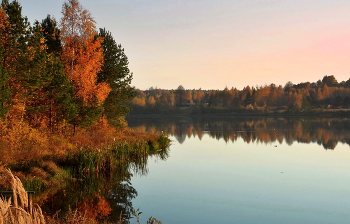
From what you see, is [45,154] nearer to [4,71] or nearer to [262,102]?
[4,71]

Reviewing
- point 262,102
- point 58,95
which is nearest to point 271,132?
point 58,95

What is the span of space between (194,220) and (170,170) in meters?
9.78

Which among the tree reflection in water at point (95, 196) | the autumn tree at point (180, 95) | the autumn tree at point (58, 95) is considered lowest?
the tree reflection in water at point (95, 196)

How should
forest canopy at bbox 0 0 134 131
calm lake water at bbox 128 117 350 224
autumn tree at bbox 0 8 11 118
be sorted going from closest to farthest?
calm lake water at bbox 128 117 350 224
autumn tree at bbox 0 8 11 118
forest canopy at bbox 0 0 134 131

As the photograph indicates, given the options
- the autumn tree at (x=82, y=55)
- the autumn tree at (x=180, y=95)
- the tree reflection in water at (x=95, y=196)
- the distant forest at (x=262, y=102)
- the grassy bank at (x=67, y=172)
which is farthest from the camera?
the autumn tree at (x=180, y=95)

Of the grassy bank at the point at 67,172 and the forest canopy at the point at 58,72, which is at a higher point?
the forest canopy at the point at 58,72

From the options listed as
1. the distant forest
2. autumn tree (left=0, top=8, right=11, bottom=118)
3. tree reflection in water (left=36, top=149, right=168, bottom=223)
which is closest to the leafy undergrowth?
tree reflection in water (left=36, top=149, right=168, bottom=223)

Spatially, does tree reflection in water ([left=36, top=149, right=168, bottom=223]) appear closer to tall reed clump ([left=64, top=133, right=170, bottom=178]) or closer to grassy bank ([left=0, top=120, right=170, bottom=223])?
grassy bank ([left=0, top=120, right=170, bottom=223])

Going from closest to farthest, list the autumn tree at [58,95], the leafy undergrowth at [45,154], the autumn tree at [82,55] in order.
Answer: the leafy undergrowth at [45,154]
the autumn tree at [58,95]
the autumn tree at [82,55]

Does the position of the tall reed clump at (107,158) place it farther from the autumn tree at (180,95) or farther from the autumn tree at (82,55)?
the autumn tree at (180,95)

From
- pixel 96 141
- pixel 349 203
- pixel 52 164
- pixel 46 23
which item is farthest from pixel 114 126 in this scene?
pixel 349 203

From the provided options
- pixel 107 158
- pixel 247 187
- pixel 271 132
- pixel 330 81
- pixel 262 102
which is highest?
pixel 330 81

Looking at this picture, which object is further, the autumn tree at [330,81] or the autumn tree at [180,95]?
the autumn tree at [330,81]

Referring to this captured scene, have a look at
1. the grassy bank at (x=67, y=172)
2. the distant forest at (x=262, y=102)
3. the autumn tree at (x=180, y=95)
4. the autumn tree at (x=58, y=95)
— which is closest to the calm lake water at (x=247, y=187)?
the grassy bank at (x=67, y=172)
